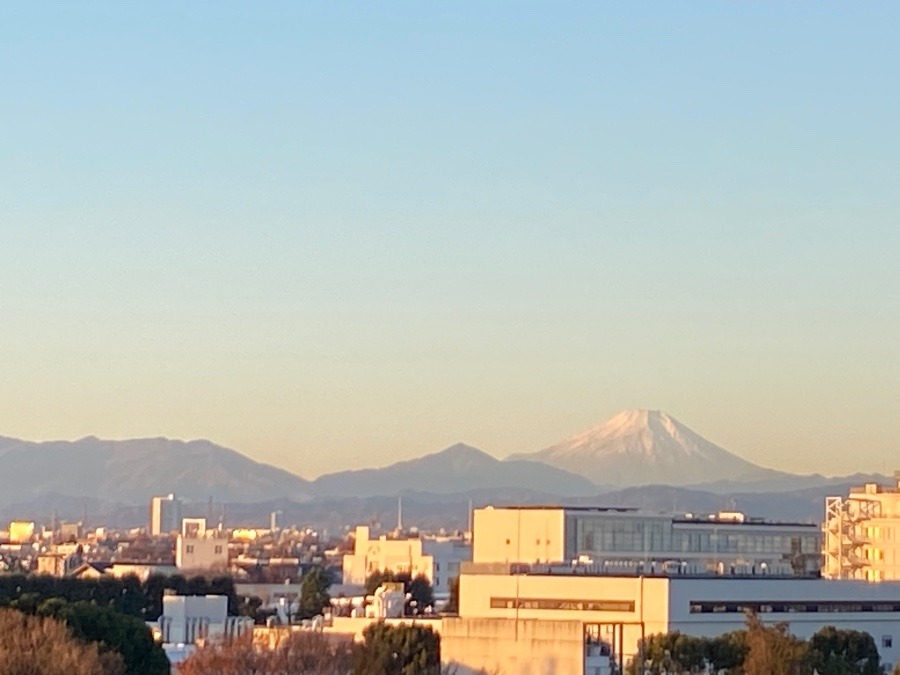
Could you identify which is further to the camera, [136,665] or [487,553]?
[487,553]

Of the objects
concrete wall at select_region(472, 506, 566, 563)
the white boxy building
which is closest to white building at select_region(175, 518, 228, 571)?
concrete wall at select_region(472, 506, 566, 563)

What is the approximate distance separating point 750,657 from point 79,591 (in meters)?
47.1

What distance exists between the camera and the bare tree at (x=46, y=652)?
47.0 meters

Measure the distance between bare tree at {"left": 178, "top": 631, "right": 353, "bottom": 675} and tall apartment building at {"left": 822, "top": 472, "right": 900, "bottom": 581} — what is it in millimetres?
41975

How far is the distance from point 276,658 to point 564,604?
33.4 ft

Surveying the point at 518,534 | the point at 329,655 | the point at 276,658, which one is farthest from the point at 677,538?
the point at 276,658

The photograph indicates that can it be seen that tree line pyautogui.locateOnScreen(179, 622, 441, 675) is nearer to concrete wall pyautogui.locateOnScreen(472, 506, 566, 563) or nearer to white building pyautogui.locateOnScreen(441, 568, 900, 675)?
white building pyautogui.locateOnScreen(441, 568, 900, 675)

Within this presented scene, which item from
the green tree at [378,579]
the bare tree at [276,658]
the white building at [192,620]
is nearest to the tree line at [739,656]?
the bare tree at [276,658]

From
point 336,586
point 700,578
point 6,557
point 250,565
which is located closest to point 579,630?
point 700,578

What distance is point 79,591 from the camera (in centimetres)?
9625

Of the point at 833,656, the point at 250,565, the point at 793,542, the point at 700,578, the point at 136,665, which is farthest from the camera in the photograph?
the point at 250,565

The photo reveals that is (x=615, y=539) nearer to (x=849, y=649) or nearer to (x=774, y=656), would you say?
(x=849, y=649)

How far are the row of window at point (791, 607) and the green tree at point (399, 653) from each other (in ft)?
32.2

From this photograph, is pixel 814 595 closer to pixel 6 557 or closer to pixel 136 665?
pixel 136 665
